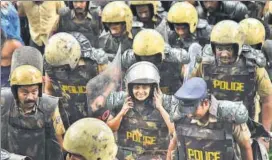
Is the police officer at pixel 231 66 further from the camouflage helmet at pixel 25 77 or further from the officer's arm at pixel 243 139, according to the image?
the camouflage helmet at pixel 25 77

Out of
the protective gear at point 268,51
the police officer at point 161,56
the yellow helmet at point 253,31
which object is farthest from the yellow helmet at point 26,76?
the protective gear at point 268,51

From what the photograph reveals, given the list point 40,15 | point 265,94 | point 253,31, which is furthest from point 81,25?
point 265,94

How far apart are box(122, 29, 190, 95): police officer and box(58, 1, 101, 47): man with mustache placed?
0.93 meters

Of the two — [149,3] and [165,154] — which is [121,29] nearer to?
[149,3]

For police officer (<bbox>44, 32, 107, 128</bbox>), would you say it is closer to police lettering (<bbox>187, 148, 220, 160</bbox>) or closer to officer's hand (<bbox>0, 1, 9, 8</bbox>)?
officer's hand (<bbox>0, 1, 9, 8</bbox>)

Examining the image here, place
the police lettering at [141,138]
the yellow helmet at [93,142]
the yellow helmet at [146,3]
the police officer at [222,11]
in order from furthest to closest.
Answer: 1. the police officer at [222,11]
2. the yellow helmet at [146,3]
3. the police lettering at [141,138]
4. the yellow helmet at [93,142]

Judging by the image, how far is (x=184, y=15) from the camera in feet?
26.2

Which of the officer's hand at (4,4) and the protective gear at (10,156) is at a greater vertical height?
the officer's hand at (4,4)

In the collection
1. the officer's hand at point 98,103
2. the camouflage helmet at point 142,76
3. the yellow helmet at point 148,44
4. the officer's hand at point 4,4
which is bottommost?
the officer's hand at point 98,103

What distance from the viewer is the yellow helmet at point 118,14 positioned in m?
7.89

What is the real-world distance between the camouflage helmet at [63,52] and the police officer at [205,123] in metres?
0.83

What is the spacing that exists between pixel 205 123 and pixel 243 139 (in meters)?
0.29

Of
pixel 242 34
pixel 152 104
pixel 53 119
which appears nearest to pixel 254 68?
pixel 242 34

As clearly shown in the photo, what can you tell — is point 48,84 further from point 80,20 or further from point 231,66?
point 231,66
